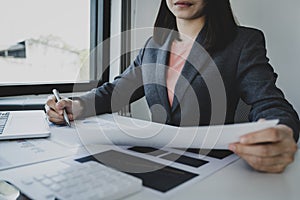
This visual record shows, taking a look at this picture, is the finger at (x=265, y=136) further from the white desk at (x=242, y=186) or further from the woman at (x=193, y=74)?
the woman at (x=193, y=74)

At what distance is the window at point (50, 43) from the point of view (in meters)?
1.11

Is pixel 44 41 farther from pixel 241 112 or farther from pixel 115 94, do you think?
pixel 241 112

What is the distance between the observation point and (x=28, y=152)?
0.62m

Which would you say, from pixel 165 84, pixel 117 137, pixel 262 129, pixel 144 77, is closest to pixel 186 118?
pixel 165 84

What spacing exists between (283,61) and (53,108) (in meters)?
0.92

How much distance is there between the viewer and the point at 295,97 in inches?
45.7

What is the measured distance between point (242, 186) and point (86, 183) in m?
0.26

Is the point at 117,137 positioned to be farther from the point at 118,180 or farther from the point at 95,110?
the point at 95,110

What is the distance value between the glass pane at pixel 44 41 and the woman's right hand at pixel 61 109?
13.2 inches

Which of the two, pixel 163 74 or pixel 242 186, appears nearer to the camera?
pixel 242 186

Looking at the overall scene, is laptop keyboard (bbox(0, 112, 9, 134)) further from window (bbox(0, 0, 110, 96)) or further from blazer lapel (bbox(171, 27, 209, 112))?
blazer lapel (bbox(171, 27, 209, 112))

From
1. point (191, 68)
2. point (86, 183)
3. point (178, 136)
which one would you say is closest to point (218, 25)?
point (191, 68)

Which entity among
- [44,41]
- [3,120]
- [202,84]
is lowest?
[3,120]

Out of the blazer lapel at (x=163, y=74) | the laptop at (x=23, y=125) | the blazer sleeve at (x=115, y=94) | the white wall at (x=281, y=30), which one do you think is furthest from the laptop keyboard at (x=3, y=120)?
the white wall at (x=281, y=30)
